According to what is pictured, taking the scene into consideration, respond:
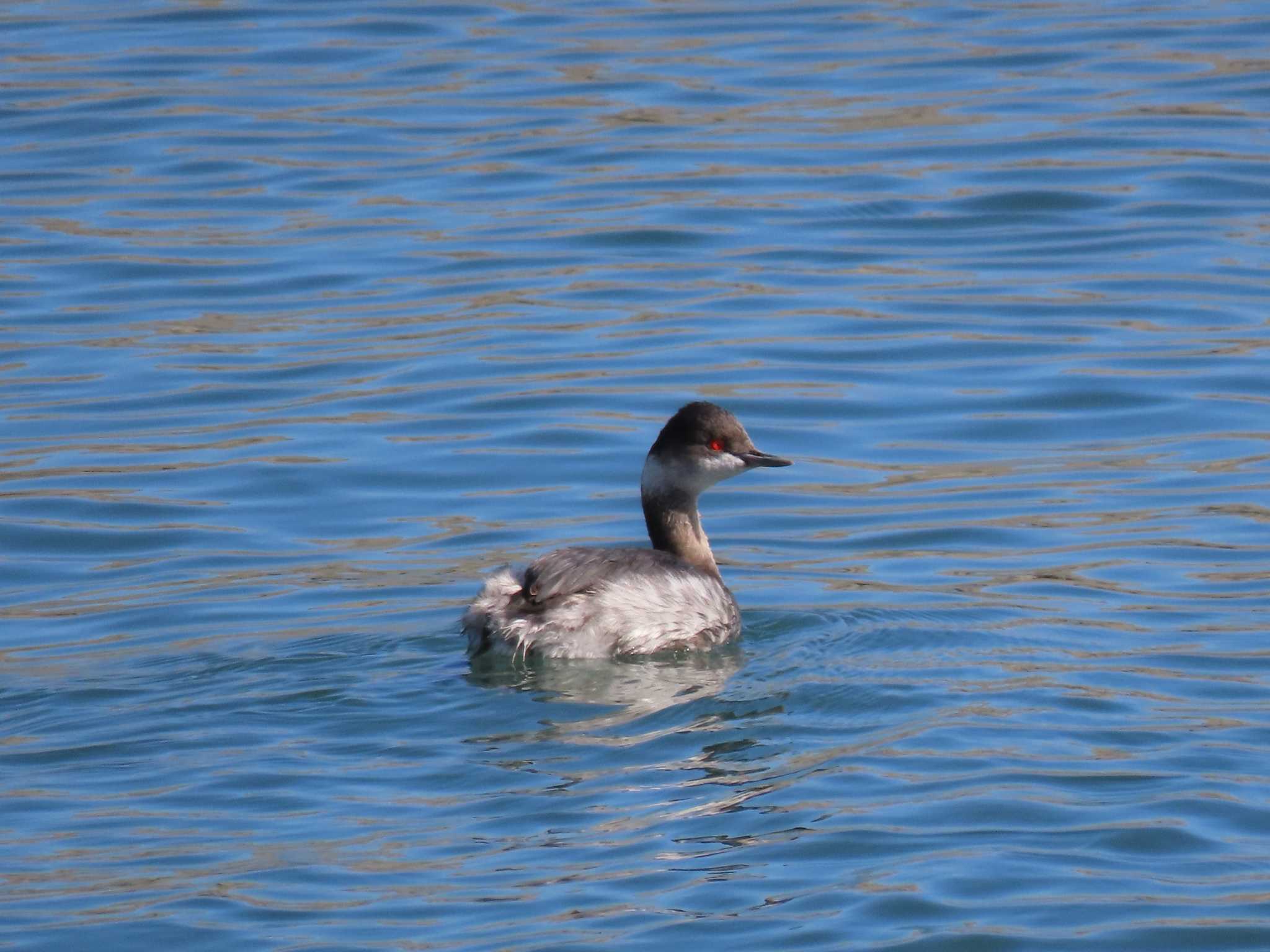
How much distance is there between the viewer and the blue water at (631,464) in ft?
20.7

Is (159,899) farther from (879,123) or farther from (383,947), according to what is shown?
(879,123)

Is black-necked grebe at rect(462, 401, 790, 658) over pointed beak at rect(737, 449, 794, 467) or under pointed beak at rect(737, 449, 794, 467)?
under

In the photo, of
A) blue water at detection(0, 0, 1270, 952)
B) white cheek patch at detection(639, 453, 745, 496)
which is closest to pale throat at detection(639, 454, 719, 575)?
white cheek patch at detection(639, 453, 745, 496)

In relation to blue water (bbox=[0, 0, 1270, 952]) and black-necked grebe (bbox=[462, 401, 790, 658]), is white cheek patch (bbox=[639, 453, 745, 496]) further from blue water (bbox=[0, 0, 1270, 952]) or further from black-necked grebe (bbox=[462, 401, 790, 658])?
blue water (bbox=[0, 0, 1270, 952])

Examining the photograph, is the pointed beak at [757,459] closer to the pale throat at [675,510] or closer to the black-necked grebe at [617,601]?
the black-necked grebe at [617,601]

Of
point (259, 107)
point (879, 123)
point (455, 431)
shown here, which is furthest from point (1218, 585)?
point (259, 107)

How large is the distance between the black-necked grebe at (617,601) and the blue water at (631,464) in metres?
0.14

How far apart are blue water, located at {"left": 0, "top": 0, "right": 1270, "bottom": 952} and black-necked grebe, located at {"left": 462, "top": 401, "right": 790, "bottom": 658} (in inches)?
5.3

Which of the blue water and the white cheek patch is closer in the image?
the blue water

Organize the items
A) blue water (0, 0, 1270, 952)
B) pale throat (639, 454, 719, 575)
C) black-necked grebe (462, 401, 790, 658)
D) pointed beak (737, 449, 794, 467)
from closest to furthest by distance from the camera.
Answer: blue water (0, 0, 1270, 952)
black-necked grebe (462, 401, 790, 658)
pointed beak (737, 449, 794, 467)
pale throat (639, 454, 719, 575)

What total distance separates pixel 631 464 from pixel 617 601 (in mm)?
2789

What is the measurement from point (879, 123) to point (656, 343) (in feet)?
16.9

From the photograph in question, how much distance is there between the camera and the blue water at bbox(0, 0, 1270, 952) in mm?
6320

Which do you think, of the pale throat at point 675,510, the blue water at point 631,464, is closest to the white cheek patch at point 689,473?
the pale throat at point 675,510
